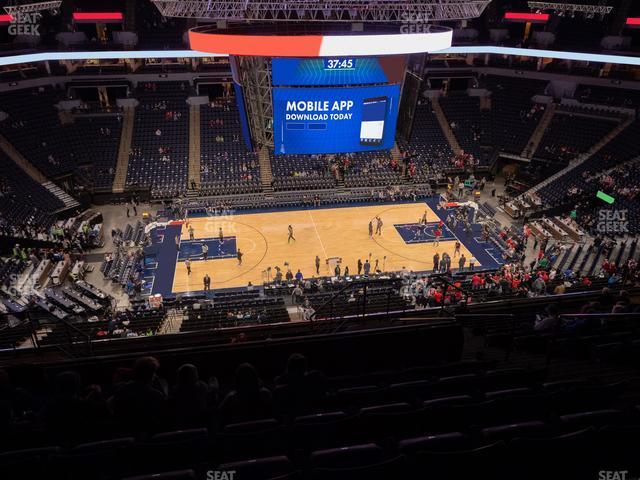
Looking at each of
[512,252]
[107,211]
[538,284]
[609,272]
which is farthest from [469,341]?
[107,211]

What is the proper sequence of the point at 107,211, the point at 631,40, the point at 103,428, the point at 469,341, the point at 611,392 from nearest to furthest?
the point at 103,428 < the point at 611,392 < the point at 469,341 < the point at 107,211 < the point at 631,40

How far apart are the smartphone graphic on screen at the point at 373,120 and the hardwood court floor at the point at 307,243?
8.21 m

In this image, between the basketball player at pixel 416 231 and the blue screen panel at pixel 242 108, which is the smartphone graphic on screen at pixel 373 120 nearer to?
the blue screen panel at pixel 242 108

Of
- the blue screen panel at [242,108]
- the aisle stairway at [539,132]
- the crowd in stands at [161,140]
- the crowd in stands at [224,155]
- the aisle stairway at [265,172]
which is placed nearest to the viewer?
the blue screen panel at [242,108]

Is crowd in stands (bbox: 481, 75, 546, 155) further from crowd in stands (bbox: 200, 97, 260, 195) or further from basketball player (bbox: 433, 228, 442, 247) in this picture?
crowd in stands (bbox: 200, 97, 260, 195)

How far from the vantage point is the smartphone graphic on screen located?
730 inches

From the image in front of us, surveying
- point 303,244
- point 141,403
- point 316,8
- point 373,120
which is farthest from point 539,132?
point 141,403

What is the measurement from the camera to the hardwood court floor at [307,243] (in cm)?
2539

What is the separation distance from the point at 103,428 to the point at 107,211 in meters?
29.8

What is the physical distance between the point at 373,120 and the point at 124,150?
77.2 ft

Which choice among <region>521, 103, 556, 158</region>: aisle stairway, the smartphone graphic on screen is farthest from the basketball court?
<region>521, 103, 556, 158</region>: aisle stairway

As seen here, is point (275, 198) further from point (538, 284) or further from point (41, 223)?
→ point (538, 284)

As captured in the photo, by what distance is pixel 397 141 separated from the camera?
1529 inches

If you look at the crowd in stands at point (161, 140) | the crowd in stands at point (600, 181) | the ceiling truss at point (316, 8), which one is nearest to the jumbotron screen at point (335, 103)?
the ceiling truss at point (316, 8)
